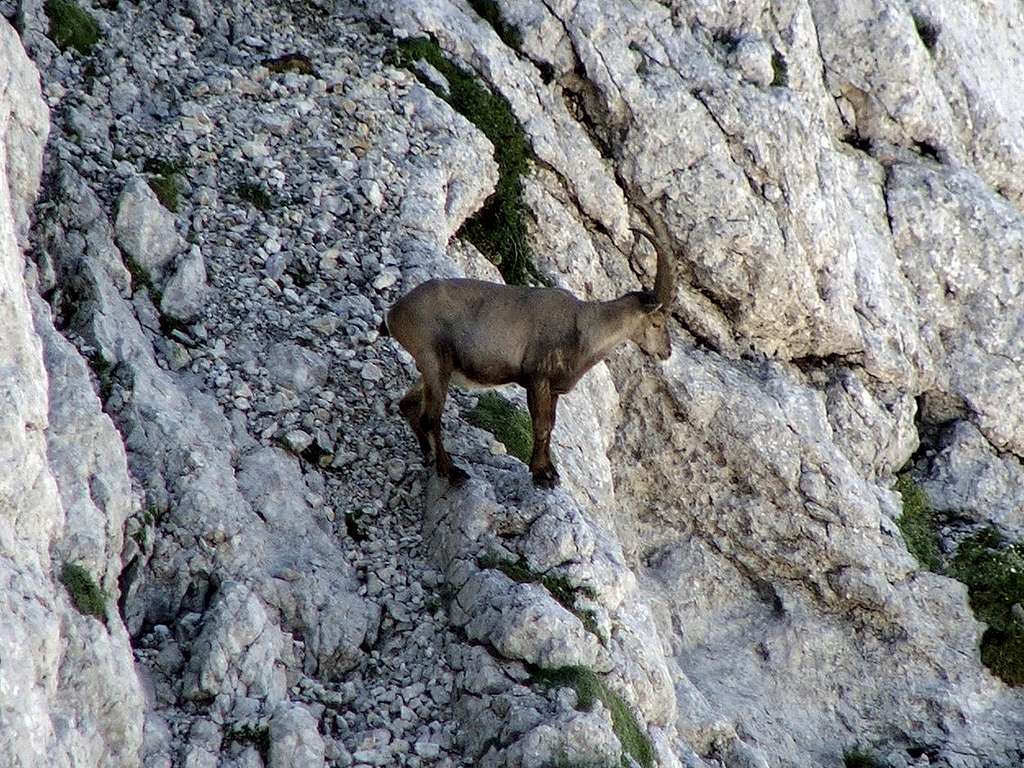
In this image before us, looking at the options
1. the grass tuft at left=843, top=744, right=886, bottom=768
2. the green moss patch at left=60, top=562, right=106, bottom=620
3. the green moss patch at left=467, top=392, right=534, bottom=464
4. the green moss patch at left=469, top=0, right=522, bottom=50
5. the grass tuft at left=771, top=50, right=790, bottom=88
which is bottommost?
the grass tuft at left=843, top=744, right=886, bottom=768

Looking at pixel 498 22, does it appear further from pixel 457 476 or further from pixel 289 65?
pixel 457 476

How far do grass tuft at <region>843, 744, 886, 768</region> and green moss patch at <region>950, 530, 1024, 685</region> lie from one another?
2634 mm

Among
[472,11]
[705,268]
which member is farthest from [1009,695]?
[472,11]

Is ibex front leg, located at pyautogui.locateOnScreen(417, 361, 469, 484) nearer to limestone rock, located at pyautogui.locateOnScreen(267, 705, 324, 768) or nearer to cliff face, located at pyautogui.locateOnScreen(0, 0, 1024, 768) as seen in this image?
cliff face, located at pyautogui.locateOnScreen(0, 0, 1024, 768)

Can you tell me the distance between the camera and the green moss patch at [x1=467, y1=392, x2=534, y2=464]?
13812mm

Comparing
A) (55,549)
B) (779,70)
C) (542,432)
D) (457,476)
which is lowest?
(55,549)

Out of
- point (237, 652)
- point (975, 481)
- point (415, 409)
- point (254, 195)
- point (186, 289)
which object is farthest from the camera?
point (975, 481)

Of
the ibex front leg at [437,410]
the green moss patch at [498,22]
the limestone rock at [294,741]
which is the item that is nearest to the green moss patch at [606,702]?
the limestone rock at [294,741]

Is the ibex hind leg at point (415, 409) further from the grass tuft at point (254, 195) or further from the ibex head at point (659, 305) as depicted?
the grass tuft at point (254, 195)

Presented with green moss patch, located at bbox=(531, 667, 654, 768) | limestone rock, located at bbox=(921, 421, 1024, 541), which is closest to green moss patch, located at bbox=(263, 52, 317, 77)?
green moss patch, located at bbox=(531, 667, 654, 768)

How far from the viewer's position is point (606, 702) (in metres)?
11.0

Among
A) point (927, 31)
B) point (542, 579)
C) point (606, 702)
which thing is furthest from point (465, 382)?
point (927, 31)

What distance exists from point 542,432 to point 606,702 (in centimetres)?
305

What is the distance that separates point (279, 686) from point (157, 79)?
9752 millimetres
